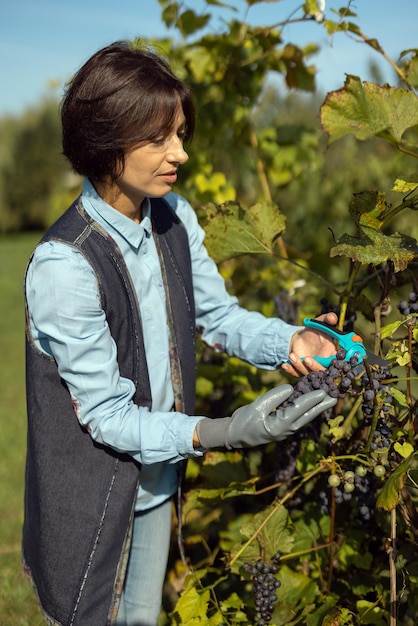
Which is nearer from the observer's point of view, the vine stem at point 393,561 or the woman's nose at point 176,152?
the vine stem at point 393,561

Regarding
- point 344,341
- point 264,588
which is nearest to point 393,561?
point 264,588

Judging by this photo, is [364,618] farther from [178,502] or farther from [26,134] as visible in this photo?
[26,134]

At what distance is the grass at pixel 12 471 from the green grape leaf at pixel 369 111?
212cm

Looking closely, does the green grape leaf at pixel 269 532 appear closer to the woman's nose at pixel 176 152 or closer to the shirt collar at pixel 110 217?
the shirt collar at pixel 110 217

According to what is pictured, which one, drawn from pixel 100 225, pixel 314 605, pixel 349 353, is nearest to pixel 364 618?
pixel 314 605

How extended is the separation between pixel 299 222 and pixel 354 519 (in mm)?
4613

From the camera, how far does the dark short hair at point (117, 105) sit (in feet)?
5.74

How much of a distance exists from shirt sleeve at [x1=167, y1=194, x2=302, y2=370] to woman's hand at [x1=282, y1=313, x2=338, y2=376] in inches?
4.4

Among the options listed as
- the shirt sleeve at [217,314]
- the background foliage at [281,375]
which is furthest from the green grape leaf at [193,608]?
the shirt sleeve at [217,314]

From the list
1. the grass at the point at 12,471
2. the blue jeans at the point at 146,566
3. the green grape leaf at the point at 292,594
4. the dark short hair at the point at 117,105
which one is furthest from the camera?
the grass at the point at 12,471

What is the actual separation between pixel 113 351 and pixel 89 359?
8cm

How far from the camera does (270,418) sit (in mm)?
1603

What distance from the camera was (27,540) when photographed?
2016 mm

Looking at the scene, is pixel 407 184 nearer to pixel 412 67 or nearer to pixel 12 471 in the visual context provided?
pixel 412 67
